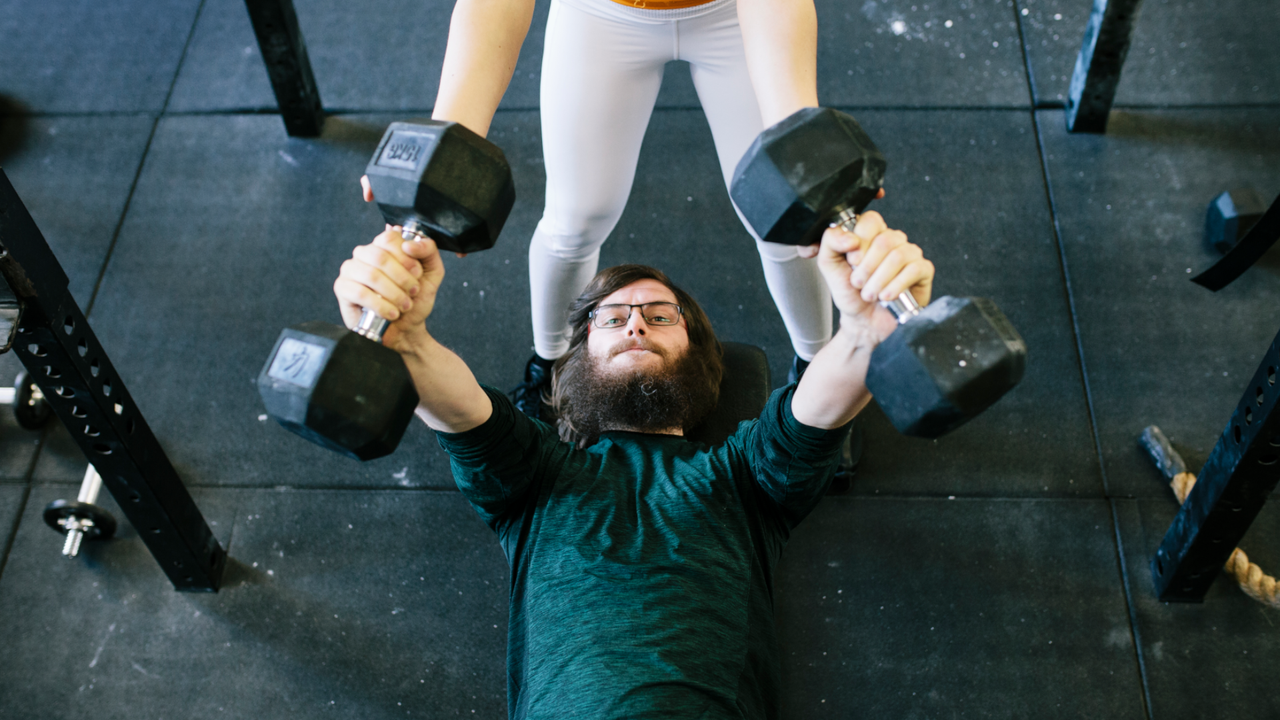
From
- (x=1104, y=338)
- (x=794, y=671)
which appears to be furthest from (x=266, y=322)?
(x=1104, y=338)

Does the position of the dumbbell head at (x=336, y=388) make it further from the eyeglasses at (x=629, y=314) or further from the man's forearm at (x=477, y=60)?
the eyeglasses at (x=629, y=314)

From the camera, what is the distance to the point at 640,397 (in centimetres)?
199

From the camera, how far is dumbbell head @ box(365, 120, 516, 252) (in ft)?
4.35

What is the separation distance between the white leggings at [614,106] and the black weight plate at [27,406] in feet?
4.56

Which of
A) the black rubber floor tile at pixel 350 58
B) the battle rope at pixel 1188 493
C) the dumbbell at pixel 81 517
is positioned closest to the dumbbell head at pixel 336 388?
the dumbbell at pixel 81 517

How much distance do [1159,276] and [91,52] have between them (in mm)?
3555

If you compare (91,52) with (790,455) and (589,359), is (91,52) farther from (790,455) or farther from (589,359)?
(790,455)

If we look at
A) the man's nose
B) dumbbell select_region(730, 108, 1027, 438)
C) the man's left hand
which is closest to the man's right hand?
dumbbell select_region(730, 108, 1027, 438)

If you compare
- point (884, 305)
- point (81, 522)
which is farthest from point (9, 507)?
point (884, 305)

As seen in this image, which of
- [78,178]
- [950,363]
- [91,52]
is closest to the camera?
[950,363]

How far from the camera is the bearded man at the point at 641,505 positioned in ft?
5.04

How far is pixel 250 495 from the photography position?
97.7 inches

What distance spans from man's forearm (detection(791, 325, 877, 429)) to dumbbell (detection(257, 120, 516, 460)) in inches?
21.6

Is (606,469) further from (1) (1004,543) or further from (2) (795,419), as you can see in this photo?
(1) (1004,543)
